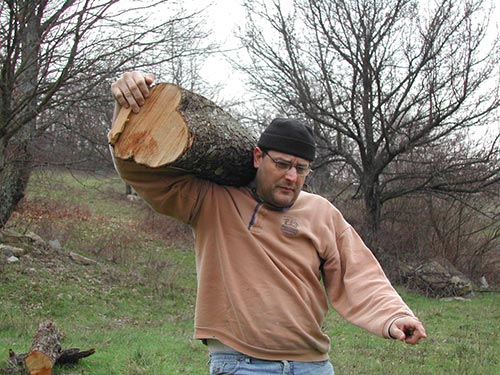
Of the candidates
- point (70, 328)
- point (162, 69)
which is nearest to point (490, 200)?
point (162, 69)

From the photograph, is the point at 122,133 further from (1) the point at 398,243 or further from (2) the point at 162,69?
(1) the point at 398,243

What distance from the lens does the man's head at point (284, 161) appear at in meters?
2.86

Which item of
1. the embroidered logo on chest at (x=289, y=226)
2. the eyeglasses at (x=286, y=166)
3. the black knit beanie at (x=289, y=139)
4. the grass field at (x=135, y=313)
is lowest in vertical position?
the grass field at (x=135, y=313)

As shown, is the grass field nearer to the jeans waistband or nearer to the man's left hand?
the jeans waistband

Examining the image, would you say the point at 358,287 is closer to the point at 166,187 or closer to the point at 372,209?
the point at 166,187

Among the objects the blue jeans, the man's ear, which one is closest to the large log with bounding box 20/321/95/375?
the blue jeans

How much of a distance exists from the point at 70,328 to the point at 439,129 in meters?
13.3

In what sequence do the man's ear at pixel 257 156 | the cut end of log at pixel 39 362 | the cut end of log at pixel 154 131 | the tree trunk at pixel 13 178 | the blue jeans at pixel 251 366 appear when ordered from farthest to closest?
the tree trunk at pixel 13 178 < the cut end of log at pixel 39 362 < the man's ear at pixel 257 156 < the cut end of log at pixel 154 131 < the blue jeans at pixel 251 366

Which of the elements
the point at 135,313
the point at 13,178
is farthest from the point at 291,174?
the point at 13,178

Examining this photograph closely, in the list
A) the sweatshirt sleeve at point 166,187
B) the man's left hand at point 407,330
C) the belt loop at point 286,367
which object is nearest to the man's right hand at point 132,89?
the sweatshirt sleeve at point 166,187

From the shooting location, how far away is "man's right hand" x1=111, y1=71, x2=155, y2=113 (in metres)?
2.87

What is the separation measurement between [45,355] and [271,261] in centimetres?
446

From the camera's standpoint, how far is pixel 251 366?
2.62 m

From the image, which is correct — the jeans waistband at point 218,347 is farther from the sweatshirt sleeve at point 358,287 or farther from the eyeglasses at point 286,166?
the eyeglasses at point 286,166
